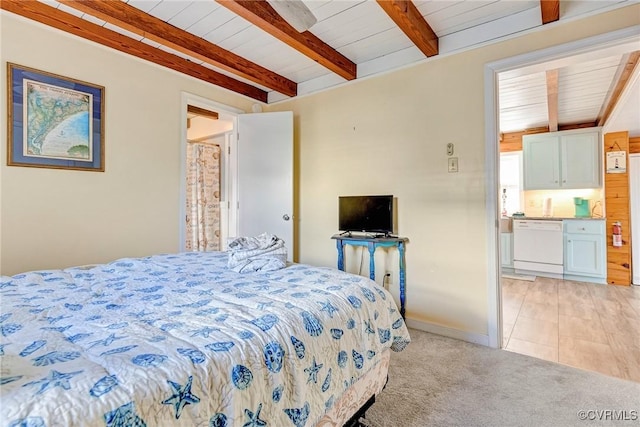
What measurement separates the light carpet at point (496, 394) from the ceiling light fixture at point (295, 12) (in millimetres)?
2122

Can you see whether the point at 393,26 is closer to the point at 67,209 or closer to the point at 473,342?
the point at 473,342

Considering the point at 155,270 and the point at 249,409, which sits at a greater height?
the point at 155,270

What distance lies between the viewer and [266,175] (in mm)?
3652

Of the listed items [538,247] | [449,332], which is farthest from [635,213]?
[449,332]

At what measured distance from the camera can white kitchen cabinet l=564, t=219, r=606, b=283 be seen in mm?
4359

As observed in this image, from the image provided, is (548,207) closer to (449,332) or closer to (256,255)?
(449,332)

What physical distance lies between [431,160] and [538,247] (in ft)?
10.8

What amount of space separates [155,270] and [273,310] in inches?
38.8

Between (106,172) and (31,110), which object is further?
(106,172)

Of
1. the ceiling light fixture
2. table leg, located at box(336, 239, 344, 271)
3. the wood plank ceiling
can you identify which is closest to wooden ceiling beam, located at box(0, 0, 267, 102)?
the wood plank ceiling

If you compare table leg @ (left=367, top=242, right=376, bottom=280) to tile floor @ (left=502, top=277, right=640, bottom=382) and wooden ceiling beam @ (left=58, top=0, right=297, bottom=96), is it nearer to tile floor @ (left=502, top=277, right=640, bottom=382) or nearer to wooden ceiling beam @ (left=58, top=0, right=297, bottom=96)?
tile floor @ (left=502, top=277, right=640, bottom=382)

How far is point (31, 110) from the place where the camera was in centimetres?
225

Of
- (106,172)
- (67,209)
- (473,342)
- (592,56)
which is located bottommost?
(473,342)

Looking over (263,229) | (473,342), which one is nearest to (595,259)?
(473,342)
